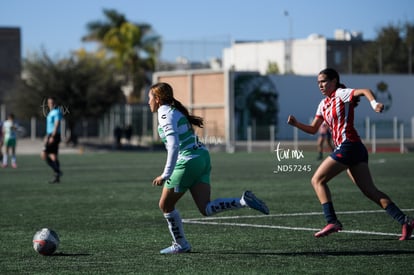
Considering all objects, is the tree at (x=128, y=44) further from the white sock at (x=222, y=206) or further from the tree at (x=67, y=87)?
the white sock at (x=222, y=206)

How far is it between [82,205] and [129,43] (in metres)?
73.1

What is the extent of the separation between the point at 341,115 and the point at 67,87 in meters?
55.4

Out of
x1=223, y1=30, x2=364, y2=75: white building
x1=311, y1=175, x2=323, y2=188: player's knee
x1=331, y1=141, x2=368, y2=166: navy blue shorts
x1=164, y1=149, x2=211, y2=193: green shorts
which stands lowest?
x1=311, y1=175, x2=323, y2=188: player's knee

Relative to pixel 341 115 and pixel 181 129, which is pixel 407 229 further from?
pixel 181 129

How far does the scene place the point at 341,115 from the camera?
1108 cm

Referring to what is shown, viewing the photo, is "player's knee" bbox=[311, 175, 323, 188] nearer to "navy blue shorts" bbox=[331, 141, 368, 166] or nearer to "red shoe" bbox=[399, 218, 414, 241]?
"navy blue shorts" bbox=[331, 141, 368, 166]

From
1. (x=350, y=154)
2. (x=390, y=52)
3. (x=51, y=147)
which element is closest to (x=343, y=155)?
(x=350, y=154)

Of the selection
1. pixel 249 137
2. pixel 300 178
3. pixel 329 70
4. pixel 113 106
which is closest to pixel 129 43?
pixel 113 106

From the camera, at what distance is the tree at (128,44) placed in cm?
8931

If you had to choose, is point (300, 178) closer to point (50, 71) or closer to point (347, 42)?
point (347, 42)

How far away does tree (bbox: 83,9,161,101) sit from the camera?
89.3 m

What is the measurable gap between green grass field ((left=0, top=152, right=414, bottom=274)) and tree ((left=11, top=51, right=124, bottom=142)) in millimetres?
42179

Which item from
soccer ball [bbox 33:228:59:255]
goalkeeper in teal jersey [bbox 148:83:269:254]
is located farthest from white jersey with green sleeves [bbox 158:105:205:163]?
soccer ball [bbox 33:228:59:255]

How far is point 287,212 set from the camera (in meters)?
15.5
